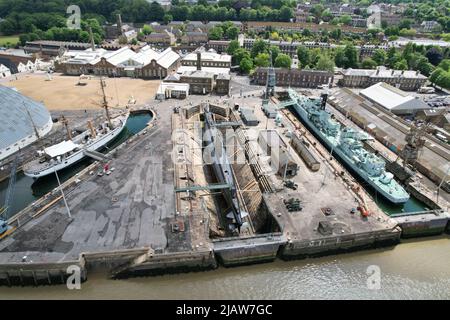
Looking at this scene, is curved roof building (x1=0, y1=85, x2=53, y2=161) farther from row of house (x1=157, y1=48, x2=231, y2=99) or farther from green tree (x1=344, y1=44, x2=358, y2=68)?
green tree (x1=344, y1=44, x2=358, y2=68)

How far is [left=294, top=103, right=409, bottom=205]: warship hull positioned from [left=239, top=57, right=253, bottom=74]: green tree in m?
29.0

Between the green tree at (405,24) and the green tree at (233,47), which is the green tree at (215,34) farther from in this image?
the green tree at (405,24)

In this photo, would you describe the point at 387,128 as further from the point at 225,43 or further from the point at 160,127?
the point at 225,43

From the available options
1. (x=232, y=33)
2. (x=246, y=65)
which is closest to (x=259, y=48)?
(x=246, y=65)

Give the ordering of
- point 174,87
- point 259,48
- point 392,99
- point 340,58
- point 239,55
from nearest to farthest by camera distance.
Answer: point 392,99 < point 174,87 < point 239,55 < point 340,58 < point 259,48

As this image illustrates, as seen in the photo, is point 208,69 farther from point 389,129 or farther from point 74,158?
point 389,129

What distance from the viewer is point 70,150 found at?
49.7m

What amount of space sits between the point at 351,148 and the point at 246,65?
2181 inches

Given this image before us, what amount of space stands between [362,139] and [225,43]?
80635 mm

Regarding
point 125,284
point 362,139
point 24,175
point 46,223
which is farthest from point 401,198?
point 24,175

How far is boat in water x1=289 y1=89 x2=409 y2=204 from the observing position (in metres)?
46.8

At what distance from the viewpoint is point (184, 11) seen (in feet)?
556

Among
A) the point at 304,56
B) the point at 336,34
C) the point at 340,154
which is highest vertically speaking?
the point at 336,34

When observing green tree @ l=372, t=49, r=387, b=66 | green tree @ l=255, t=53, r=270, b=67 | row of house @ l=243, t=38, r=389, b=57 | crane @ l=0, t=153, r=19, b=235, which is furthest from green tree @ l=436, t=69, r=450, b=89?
crane @ l=0, t=153, r=19, b=235
